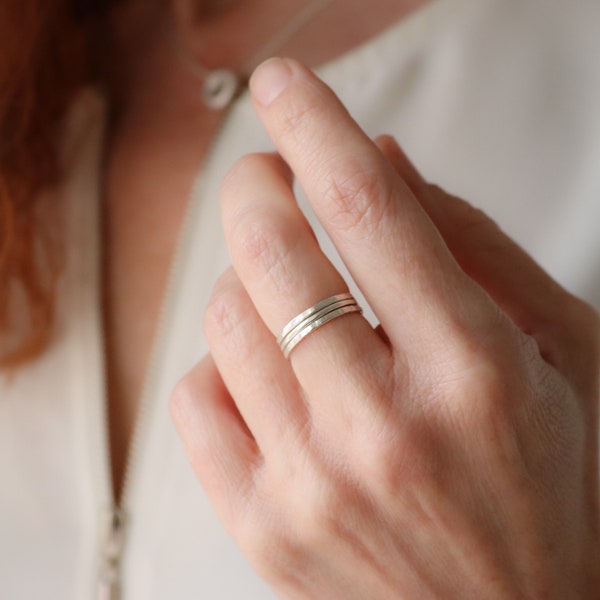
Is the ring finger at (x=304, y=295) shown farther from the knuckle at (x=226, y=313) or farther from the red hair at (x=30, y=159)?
the red hair at (x=30, y=159)

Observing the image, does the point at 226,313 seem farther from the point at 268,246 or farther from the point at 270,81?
the point at 270,81

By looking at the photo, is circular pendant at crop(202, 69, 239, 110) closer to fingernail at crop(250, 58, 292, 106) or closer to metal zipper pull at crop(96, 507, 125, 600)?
fingernail at crop(250, 58, 292, 106)

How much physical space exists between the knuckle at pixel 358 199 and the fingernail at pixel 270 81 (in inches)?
3.4

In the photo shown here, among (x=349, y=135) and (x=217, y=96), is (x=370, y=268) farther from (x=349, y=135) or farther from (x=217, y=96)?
(x=217, y=96)

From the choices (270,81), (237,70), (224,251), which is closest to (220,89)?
(237,70)

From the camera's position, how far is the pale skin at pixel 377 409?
537mm

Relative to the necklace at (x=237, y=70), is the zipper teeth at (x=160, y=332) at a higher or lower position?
lower

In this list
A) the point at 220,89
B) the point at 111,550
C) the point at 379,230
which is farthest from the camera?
the point at 220,89

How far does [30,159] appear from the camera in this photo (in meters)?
0.98

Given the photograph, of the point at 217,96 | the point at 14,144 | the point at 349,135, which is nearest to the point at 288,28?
the point at 217,96

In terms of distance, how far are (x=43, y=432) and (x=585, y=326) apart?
1.96 feet

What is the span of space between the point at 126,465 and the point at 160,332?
0.16 m

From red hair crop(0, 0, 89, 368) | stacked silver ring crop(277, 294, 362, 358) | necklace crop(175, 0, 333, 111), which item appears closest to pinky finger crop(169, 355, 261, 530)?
stacked silver ring crop(277, 294, 362, 358)

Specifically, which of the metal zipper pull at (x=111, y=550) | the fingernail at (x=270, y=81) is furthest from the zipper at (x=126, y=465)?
the fingernail at (x=270, y=81)
